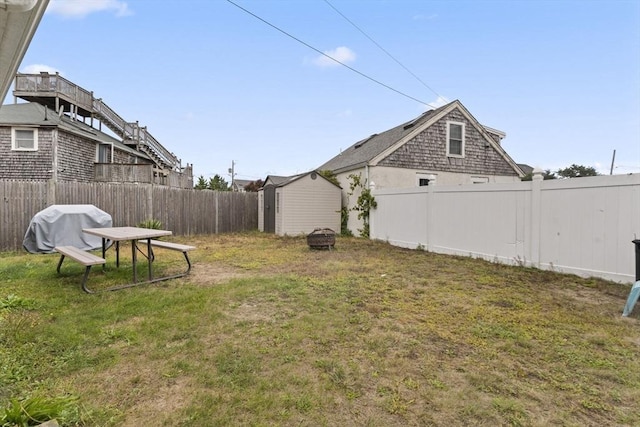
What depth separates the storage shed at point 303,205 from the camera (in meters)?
13.0

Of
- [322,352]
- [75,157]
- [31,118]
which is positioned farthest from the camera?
[75,157]

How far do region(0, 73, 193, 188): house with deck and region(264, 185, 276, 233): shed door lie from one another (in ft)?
22.7

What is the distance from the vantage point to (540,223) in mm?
6191

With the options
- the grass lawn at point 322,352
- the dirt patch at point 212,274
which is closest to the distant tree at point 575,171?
the grass lawn at point 322,352

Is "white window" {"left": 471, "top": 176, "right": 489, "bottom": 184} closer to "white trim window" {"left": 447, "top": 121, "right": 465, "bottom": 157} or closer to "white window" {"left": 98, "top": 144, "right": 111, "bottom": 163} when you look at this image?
"white trim window" {"left": 447, "top": 121, "right": 465, "bottom": 157}

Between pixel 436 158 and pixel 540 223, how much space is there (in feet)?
25.2

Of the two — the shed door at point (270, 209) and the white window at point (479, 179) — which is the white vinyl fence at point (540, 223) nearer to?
the shed door at point (270, 209)

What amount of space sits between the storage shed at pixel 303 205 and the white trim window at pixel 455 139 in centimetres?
506

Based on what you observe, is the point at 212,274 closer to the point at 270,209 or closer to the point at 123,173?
the point at 270,209

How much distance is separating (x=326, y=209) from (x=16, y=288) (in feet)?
33.2

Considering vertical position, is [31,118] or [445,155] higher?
[31,118]

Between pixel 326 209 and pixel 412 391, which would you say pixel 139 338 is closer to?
A: pixel 412 391

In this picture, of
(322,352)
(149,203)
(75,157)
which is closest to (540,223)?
(322,352)

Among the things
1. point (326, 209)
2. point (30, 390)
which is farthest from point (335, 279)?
point (326, 209)
